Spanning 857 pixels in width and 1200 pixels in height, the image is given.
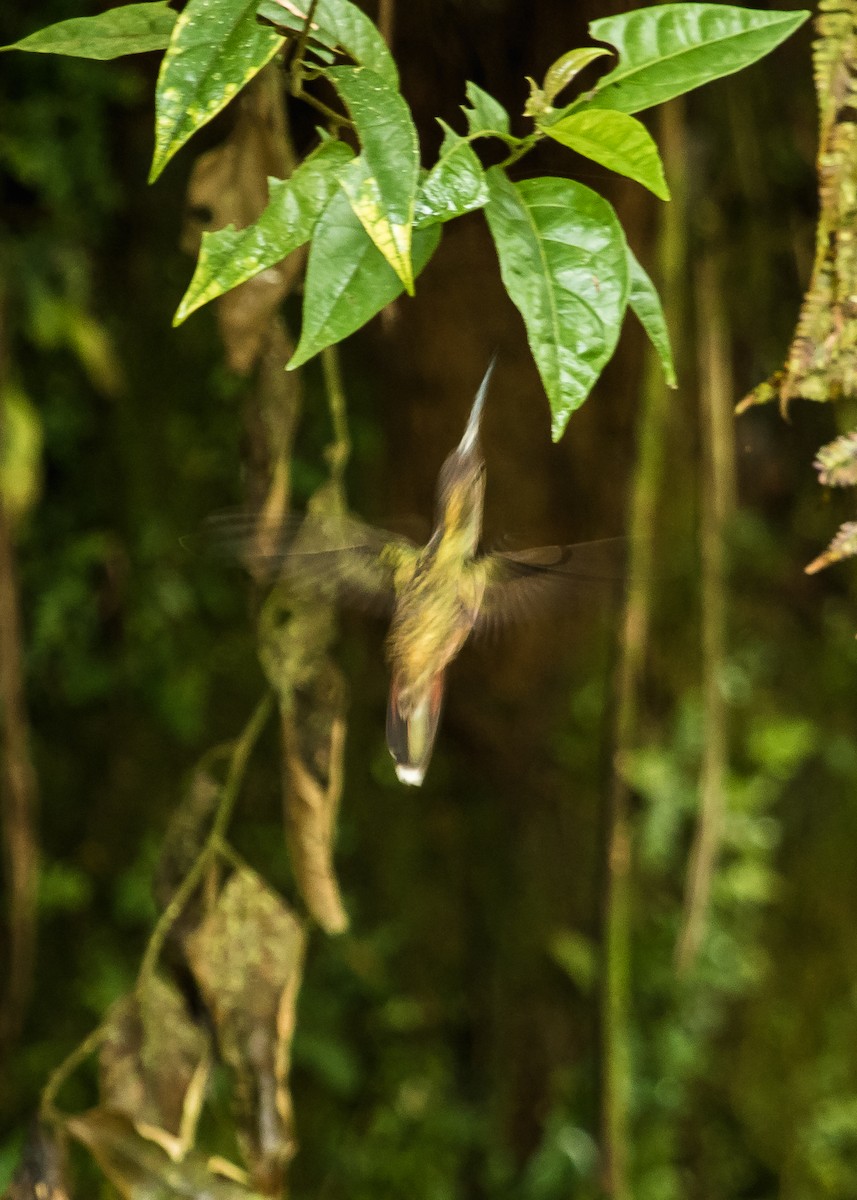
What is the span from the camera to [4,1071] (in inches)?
56.4

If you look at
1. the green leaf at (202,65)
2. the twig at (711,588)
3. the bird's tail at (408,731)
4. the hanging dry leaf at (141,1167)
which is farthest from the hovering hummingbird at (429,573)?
the twig at (711,588)

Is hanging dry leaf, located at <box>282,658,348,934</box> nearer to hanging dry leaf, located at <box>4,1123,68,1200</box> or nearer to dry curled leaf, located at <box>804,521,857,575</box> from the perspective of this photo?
hanging dry leaf, located at <box>4,1123,68,1200</box>

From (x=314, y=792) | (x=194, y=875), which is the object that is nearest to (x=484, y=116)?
(x=314, y=792)

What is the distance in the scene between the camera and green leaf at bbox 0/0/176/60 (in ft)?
1.84

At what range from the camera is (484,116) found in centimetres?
55

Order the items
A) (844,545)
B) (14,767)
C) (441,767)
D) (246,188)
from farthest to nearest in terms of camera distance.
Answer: (441,767) < (14,767) < (246,188) < (844,545)

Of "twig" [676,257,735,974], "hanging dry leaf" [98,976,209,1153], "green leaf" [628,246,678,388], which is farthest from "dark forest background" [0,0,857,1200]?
"green leaf" [628,246,678,388]

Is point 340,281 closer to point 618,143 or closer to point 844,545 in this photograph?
point 618,143

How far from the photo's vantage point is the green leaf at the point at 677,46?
53 centimetres

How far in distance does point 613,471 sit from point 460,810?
0.53m

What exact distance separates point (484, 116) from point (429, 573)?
0.26m

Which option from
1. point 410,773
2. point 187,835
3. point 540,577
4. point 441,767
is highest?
point 540,577

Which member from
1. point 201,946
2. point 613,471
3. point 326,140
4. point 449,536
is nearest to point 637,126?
point 326,140

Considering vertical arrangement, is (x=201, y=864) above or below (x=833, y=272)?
below
